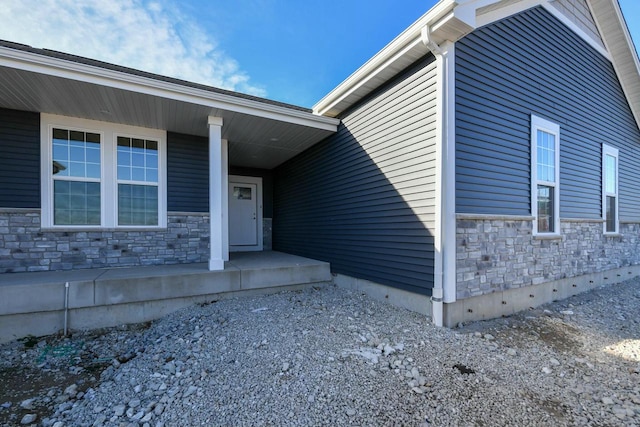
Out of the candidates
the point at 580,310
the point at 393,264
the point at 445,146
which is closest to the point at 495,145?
the point at 445,146

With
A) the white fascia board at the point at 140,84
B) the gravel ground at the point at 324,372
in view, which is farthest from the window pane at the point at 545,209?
the white fascia board at the point at 140,84

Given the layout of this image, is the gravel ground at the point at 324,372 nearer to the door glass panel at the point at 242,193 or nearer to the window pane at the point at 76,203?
the window pane at the point at 76,203

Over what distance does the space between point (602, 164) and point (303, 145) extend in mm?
6286

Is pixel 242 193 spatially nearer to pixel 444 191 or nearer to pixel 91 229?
pixel 91 229

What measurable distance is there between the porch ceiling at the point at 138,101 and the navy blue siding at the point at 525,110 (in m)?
2.52

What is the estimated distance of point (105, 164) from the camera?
16.2ft

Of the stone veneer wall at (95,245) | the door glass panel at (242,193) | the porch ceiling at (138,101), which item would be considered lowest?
the stone veneer wall at (95,245)

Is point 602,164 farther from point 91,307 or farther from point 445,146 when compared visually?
point 91,307

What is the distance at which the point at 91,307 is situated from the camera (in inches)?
145

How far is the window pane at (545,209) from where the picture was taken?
190 inches

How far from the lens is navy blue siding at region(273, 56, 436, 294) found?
3.80 meters

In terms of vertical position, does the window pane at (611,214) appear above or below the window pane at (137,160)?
below

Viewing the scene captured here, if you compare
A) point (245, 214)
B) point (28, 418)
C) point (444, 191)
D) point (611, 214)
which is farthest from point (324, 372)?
point (611, 214)

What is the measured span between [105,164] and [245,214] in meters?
3.71
